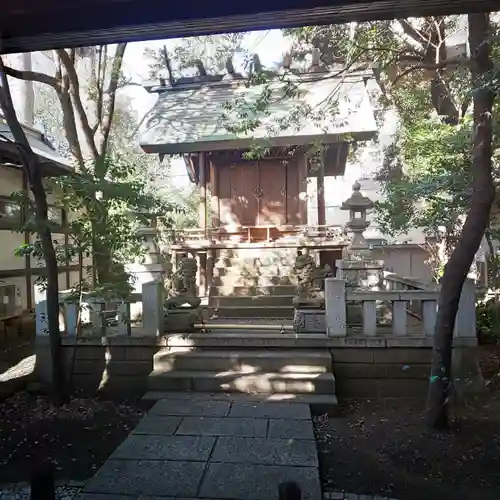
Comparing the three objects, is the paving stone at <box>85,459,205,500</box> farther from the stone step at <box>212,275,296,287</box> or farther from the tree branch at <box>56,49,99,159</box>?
the stone step at <box>212,275,296,287</box>

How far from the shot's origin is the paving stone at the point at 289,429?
4.37 metres

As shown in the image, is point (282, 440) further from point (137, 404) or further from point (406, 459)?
point (137, 404)

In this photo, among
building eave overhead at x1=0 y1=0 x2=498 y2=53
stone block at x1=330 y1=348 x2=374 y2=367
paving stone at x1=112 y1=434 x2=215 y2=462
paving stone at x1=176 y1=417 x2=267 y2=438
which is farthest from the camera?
stone block at x1=330 y1=348 x2=374 y2=367

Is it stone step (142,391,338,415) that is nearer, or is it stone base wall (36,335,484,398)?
stone step (142,391,338,415)

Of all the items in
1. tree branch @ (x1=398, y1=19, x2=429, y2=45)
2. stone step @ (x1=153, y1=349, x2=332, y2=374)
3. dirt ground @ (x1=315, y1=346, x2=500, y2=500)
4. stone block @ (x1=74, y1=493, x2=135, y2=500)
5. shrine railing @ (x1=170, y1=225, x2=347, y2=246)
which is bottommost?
dirt ground @ (x1=315, y1=346, x2=500, y2=500)

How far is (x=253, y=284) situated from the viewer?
32.9ft

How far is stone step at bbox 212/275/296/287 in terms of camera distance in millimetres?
9995

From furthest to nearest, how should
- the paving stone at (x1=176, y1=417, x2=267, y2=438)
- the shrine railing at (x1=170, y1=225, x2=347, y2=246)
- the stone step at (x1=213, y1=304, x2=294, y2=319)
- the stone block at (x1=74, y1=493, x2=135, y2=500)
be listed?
the shrine railing at (x1=170, y1=225, x2=347, y2=246) < the stone step at (x1=213, y1=304, x2=294, y2=319) < the paving stone at (x1=176, y1=417, x2=267, y2=438) < the stone block at (x1=74, y1=493, x2=135, y2=500)

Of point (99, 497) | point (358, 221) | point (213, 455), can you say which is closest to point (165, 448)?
point (213, 455)

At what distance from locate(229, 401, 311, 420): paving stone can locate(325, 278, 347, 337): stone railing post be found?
4.04 feet

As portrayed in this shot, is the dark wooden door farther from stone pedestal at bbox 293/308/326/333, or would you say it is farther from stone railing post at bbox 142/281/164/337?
stone railing post at bbox 142/281/164/337

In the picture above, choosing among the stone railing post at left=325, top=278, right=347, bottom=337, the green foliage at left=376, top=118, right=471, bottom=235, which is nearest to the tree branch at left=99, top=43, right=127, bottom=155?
the stone railing post at left=325, top=278, right=347, bottom=337

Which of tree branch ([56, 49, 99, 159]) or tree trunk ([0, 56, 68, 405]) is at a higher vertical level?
tree branch ([56, 49, 99, 159])

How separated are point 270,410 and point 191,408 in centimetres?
92
